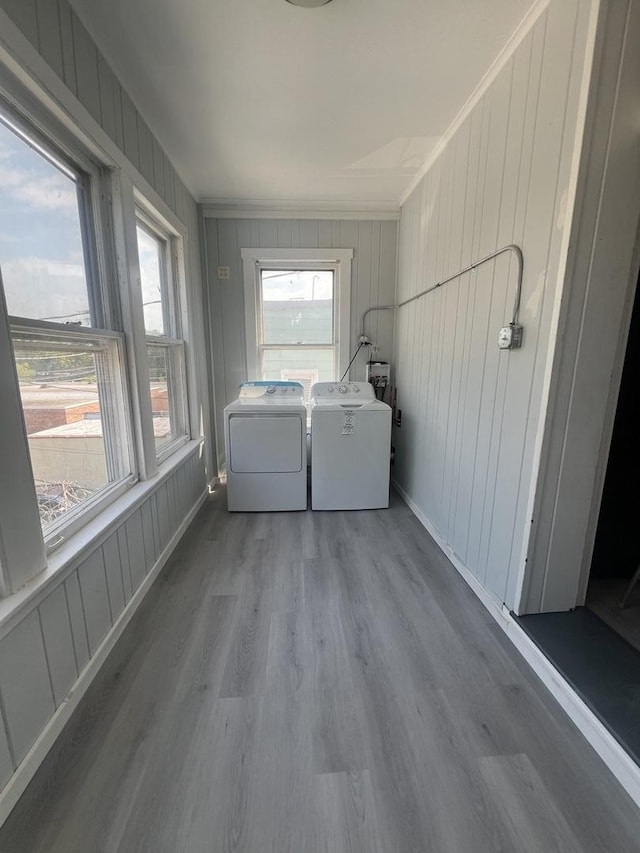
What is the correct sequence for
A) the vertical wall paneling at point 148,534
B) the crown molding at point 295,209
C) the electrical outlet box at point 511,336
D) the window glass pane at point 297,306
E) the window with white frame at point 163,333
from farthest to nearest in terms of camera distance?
the window glass pane at point 297,306
the crown molding at point 295,209
the window with white frame at point 163,333
the vertical wall paneling at point 148,534
the electrical outlet box at point 511,336

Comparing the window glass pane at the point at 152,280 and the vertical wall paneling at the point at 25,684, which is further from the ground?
the window glass pane at the point at 152,280

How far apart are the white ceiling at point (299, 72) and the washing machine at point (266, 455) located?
1660 millimetres

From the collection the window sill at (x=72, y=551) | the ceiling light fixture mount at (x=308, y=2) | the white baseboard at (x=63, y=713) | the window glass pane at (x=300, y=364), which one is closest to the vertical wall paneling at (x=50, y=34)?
the ceiling light fixture mount at (x=308, y=2)

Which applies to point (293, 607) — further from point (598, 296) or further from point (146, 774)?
point (598, 296)

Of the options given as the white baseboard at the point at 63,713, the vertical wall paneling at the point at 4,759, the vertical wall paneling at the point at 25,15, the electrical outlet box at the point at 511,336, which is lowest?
the white baseboard at the point at 63,713

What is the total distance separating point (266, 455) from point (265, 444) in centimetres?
9

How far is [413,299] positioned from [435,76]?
1285mm

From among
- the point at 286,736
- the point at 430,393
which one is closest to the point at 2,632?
the point at 286,736

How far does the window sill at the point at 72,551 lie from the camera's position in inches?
37.5

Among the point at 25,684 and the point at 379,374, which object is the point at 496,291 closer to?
the point at 379,374

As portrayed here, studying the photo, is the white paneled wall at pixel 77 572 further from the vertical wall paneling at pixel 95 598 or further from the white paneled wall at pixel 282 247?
the white paneled wall at pixel 282 247

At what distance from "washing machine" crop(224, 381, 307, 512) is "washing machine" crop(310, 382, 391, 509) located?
12cm

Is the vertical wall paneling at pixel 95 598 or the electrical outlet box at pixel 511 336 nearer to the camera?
the vertical wall paneling at pixel 95 598

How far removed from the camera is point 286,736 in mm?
1099
